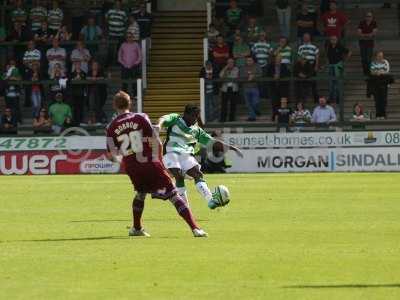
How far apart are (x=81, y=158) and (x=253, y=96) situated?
623cm

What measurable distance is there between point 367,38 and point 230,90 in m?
4.89

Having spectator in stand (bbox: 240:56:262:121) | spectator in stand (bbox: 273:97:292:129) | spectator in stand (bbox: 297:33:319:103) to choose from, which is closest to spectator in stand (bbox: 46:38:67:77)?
spectator in stand (bbox: 240:56:262:121)

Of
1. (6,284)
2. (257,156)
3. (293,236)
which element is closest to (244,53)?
(257,156)

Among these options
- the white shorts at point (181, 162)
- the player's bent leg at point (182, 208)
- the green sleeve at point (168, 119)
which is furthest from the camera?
the white shorts at point (181, 162)

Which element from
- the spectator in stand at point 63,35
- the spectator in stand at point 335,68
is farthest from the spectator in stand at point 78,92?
the spectator in stand at point 335,68

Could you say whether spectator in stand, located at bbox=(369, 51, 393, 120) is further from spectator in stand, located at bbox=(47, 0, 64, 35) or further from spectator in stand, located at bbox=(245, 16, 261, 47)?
spectator in stand, located at bbox=(47, 0, 64, 35)

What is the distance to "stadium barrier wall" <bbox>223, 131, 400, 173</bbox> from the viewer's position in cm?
3806

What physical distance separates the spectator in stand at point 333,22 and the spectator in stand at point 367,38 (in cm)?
63

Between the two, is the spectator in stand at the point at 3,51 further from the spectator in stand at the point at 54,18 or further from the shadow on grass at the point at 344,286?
the shadow on grass at the point at 344,286

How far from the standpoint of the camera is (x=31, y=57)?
42031 millimetres

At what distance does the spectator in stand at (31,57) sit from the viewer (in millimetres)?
41750

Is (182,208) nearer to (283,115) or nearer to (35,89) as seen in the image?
(283,115)

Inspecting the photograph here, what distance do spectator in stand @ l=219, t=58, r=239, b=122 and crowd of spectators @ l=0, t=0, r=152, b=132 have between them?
2972 mm

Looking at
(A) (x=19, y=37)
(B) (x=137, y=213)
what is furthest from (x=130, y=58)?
(B) (x=137, y=213)
